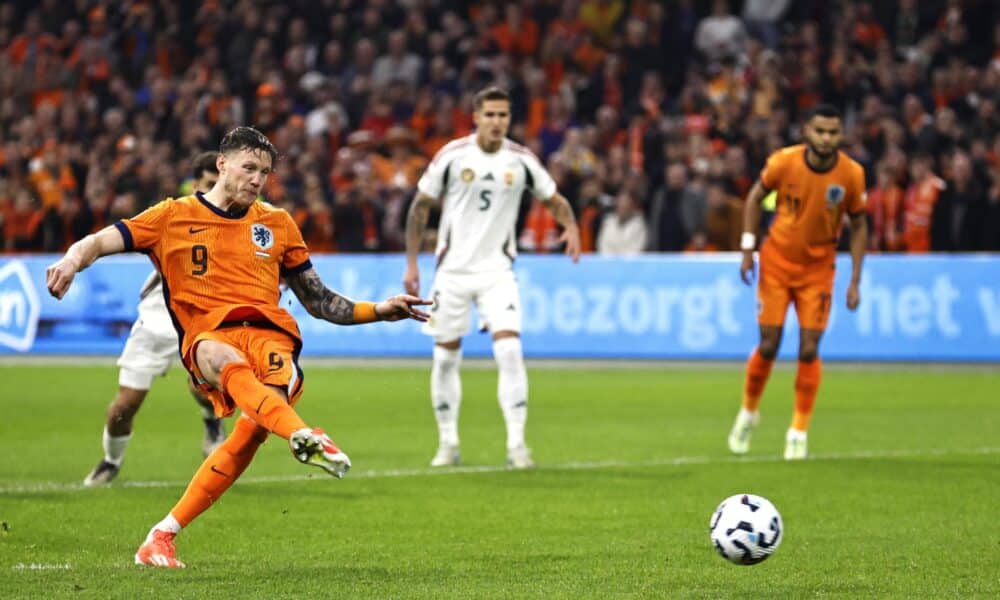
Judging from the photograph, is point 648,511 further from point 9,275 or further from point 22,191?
point 22,191

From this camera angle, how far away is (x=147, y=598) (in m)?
6.18

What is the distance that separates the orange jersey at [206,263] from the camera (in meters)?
7.17

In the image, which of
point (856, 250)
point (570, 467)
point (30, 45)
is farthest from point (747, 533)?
point (30, 45)

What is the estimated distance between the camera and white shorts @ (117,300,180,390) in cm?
1027

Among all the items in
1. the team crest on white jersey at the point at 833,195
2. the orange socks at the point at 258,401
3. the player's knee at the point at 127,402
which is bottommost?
the player's knee at the point at 127,402

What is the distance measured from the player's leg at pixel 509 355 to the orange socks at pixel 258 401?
14.6 ft

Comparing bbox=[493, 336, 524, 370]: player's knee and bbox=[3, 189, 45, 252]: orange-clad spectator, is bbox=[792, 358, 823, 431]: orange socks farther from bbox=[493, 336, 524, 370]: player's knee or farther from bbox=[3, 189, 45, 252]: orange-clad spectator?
bbox=[3, 189, 45, 252]: orange-clad spectator

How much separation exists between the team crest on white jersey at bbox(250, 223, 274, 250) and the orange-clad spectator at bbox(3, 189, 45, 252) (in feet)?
56.9

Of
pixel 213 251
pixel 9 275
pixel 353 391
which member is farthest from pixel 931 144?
pixel 213 251

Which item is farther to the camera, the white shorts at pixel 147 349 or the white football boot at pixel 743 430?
the white football boot at pixel 743 430

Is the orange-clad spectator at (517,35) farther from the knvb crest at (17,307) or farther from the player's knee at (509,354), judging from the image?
the player's knee at (509,354)

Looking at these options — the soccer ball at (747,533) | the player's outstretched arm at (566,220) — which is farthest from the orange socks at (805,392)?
the soccer ball at (747,533)

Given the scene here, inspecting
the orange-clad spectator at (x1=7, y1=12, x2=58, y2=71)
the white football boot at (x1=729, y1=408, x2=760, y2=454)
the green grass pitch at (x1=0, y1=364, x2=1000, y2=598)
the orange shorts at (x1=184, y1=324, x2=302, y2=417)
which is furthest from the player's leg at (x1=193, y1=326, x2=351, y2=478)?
the orange-clad spectator at (x1=7, y1=12, x2=58, y2=71)

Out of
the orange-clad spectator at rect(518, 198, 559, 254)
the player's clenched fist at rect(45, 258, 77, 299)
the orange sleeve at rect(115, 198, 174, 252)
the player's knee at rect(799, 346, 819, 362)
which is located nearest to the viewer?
the player's clenched fist at rect(45, 258, 77, 299)
